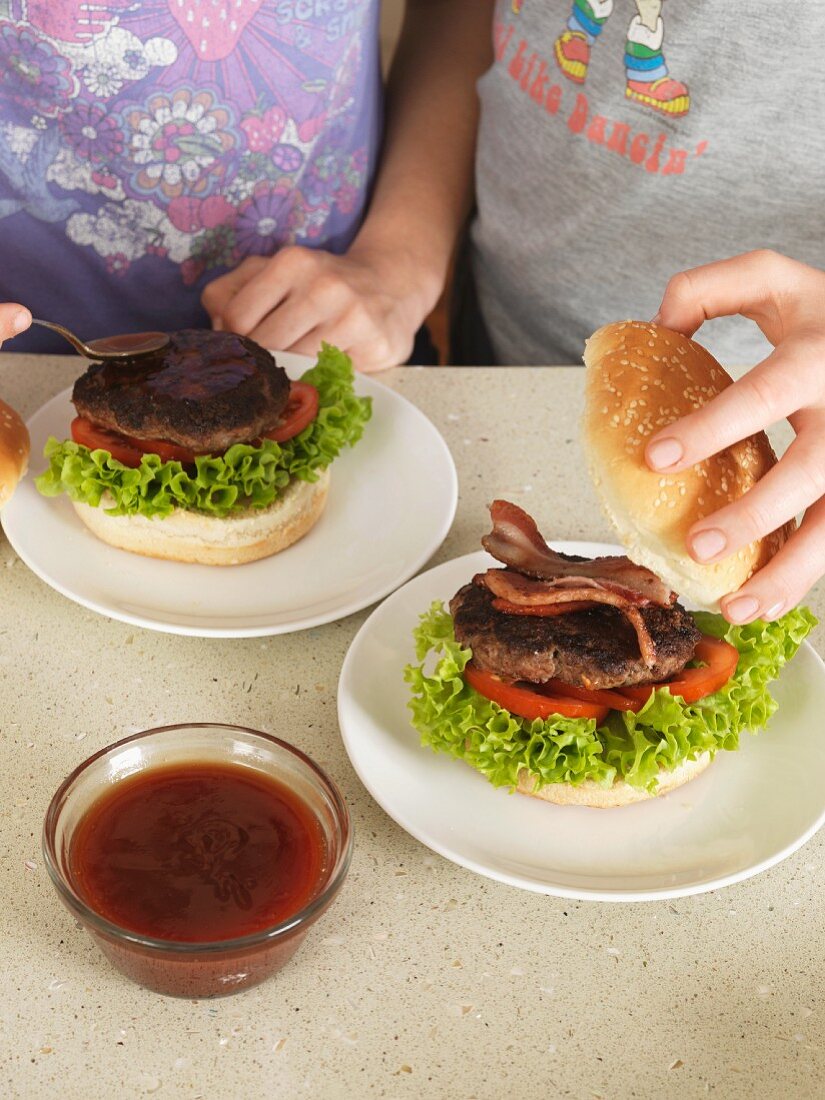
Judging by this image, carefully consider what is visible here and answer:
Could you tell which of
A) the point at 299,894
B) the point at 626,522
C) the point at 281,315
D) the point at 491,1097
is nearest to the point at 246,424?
the point at 281,315

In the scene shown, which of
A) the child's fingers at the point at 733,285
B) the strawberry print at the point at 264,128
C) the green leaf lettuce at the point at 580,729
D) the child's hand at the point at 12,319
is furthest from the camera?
the strawberry print at the point at 264,128

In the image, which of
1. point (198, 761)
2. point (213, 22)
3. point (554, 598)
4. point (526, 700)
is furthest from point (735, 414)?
point (213, 22)

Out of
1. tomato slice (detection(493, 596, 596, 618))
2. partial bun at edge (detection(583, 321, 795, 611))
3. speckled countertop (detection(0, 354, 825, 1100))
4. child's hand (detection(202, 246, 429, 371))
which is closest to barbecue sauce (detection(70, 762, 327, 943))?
speckled countertop (detection(0, 354, 825, 1100))

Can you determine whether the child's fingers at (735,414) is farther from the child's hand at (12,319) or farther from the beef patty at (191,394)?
the child's hand at (12,319)

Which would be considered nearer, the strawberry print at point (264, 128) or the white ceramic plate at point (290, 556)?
the white ceramic plate at point (290, 556)

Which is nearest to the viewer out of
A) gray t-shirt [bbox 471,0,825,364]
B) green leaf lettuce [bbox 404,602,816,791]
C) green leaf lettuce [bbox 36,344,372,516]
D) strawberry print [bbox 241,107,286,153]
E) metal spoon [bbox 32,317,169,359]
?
green leaf lettuce [bbox 404,602,816,791]

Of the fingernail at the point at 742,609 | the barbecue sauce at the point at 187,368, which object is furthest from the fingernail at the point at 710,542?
the barbecue sauce at the point at 187,368

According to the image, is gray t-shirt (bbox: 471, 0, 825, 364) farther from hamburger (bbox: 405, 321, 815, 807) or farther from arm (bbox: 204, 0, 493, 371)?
hamburger (bbox: 405, 321, 815, 807)
